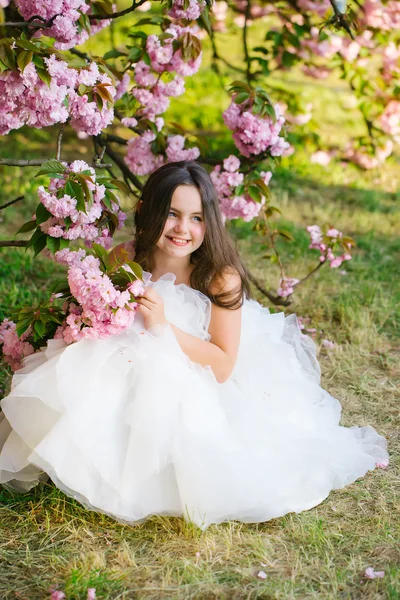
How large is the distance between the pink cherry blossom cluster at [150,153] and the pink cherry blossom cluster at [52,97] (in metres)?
0.67

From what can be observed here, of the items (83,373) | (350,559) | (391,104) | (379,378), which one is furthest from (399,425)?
(391,104)

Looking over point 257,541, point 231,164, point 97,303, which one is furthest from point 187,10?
point 257,541

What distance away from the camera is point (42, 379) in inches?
83.0

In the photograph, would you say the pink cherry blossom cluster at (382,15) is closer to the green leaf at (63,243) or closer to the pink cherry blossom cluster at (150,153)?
the pink cherry blossom cluster at (150,153)

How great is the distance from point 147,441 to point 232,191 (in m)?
1.35

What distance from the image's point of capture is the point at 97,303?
6.67 ft

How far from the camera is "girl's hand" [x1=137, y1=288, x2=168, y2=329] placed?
2.19 metres

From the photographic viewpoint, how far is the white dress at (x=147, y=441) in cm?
207

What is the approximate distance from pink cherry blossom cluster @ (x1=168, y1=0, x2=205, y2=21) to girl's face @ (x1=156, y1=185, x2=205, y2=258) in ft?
2.46

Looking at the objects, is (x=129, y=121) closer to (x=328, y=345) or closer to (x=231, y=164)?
(x=231, y=164)

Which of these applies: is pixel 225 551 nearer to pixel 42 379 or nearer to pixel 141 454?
pixel 141 454

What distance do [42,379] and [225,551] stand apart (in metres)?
0.73

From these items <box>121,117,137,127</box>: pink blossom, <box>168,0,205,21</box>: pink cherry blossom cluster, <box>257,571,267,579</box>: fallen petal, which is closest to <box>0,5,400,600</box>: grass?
<box>257,571,267,579</box>: fallen petal

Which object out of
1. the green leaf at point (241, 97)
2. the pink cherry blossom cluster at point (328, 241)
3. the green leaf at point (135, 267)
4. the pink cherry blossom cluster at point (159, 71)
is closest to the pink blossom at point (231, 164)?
the green leaf at point (241, 97)
